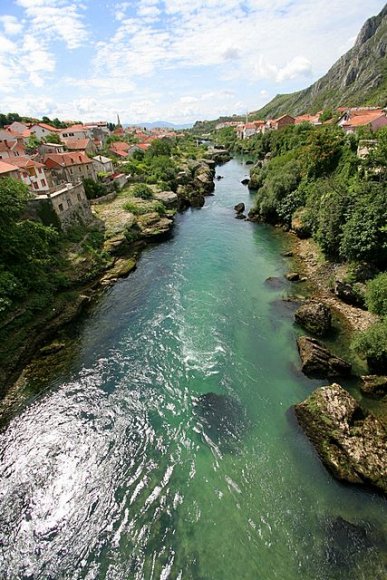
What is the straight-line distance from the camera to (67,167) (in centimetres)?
5128

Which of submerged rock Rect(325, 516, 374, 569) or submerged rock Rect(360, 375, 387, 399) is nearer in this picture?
submerged rock Rect(325, 516, 374, 569)

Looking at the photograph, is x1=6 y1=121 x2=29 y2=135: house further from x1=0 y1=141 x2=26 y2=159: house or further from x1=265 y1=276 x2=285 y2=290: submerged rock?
x1=265 y1=276 x2=285 y2=290: submerged rock

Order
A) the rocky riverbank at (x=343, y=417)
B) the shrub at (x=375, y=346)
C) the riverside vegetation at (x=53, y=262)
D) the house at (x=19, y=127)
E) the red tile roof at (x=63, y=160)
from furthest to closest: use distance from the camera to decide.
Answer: the house at (x=19, y=127), the red tile roof at (x=63, y=160), the riverside vegetation at (x=53, y=262), the shrub at (x=375, y=346), the rocky riverbank at (x=343, y=417)

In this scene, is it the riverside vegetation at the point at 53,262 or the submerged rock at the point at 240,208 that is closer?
the riverside vegetation at the point at 53,262

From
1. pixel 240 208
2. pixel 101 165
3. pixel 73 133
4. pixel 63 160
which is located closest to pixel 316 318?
pixel 240 208

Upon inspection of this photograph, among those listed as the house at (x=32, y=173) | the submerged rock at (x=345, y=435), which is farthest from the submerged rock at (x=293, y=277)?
the house at (x=32, y=173)

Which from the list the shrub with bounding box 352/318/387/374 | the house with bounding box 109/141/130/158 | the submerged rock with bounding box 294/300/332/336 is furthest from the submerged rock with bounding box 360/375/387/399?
the house with bounding box 109/141/130/158

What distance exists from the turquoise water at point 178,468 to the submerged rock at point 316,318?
3.98 feet

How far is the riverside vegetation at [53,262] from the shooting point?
932 inches

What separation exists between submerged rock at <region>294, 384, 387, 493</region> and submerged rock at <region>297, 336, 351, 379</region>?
7.79ft

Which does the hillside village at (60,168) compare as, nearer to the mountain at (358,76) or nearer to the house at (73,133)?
the house at (73,133)

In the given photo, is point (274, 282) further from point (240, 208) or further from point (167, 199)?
point (167, 199)

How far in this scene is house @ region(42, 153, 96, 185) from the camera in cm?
5038

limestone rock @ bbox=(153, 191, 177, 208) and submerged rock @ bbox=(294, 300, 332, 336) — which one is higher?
limestone rock @ bbox=(153, 191, 177, 208)
